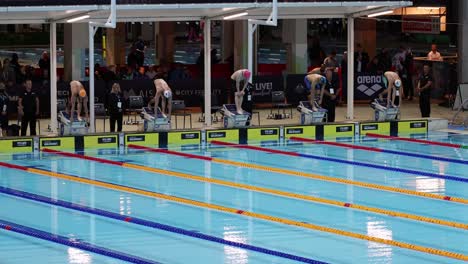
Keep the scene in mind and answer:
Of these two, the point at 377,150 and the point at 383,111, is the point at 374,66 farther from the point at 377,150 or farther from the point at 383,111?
the point at 377,150

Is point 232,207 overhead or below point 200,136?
below

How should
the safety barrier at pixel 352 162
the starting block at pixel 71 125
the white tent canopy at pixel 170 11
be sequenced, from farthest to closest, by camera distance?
the starting block at pixel 71 125, the white tent canopy at pixel 170 11, the safety barrier at pixel 352 162

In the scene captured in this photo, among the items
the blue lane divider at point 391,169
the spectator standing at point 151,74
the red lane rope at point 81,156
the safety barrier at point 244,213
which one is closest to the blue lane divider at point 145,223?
the safety barrier at point 244,213

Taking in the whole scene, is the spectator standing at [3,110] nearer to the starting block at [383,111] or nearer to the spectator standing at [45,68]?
the spectator standing at [45,68]

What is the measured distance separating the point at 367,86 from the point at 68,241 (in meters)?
16.8

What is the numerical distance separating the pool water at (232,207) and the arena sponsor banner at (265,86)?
592 centimetres

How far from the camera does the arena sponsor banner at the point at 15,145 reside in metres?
22.3

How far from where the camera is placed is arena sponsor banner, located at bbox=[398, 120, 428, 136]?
25438 millimetres

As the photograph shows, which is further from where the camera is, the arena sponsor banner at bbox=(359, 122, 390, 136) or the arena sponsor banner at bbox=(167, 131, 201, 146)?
the arena sponsor banner at bbox=(359, 122, 390, 136)

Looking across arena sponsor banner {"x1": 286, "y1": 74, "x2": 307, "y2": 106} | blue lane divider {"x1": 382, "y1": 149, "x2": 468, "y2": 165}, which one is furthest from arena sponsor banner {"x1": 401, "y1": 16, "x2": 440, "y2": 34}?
blue lane divider {"x1": 382, "y1": 149, "x2": 468, "y2": 165}

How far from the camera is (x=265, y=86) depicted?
29.3 m

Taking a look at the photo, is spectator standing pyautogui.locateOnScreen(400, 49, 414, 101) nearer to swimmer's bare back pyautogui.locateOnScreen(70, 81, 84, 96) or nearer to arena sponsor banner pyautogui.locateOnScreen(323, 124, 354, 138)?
arena sponsor banner pyautogui.locateOnScreen(323, 124, 354, 138)

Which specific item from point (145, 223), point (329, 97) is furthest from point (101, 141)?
point (145, 223)

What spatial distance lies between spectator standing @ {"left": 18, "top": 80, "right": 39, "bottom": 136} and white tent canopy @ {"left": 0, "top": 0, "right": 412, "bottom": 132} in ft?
1.21
